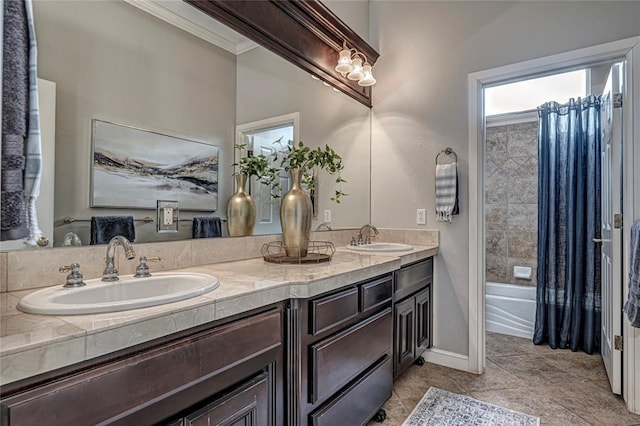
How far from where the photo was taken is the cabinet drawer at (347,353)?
131 centimetres

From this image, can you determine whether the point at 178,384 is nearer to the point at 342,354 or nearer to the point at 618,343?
the point at 342,354

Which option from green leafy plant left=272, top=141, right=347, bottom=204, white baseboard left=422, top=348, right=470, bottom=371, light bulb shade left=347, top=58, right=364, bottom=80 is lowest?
white baseboard left=422, top=348, right=470, bottom=371

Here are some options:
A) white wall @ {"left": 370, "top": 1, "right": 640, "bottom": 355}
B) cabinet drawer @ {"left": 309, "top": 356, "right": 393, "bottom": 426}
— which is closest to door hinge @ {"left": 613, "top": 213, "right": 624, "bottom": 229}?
white wall @ {"left": 370, "top": 1, "right": 640, "bottom": 355}

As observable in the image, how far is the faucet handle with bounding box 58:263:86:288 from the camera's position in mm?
1054

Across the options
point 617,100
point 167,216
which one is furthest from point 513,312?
point 167,216

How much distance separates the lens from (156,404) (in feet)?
2.72

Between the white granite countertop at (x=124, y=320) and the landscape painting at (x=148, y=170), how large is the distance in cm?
36

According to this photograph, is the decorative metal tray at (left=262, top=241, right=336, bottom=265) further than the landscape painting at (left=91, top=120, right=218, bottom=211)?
Yes

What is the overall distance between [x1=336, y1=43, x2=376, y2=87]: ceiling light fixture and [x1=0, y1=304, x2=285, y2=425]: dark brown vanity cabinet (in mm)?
1788

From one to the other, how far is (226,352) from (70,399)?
0.39 m

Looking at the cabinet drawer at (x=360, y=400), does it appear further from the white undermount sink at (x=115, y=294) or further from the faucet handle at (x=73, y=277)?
the faucet handle at (x=73, y=277)

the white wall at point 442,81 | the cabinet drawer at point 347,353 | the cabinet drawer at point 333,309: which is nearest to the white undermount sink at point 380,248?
the white wall at point 442,81

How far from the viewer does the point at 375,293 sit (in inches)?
67.4

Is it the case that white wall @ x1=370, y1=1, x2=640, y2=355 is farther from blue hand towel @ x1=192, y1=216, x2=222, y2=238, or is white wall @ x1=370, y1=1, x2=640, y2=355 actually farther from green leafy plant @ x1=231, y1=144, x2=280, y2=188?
blue hand towel @ x1=192, y1=216, x2=222, y2=238
